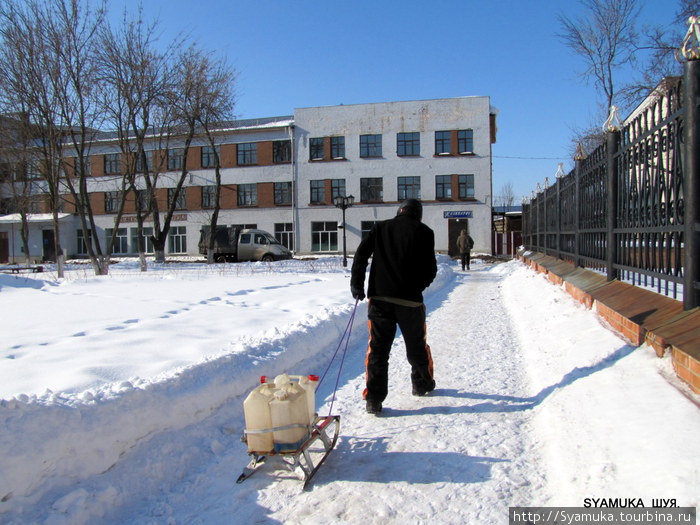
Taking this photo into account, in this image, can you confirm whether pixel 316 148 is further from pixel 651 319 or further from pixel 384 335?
pixel 651 319

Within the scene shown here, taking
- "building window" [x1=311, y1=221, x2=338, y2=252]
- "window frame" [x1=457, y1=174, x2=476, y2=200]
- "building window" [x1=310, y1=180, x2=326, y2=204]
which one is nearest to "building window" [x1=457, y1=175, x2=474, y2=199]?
"window frame" [x1=457, y1=174, x2=476, y2=200]

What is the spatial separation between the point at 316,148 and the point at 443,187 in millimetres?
10401

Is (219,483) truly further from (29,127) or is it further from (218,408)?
(29,127)

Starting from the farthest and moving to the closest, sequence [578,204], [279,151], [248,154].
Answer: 1. [248,154]
2. [279,151]
3. [578,204]

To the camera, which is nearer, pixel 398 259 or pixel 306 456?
pixel 306 456

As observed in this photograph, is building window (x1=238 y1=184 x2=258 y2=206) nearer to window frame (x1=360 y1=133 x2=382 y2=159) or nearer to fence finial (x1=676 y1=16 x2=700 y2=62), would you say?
window frame (x1=360 y1=133 x2=382 y2=159)

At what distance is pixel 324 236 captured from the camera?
3991 centimetres

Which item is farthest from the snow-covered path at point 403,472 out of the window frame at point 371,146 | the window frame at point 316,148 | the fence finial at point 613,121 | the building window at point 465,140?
the window frame at point 316,148

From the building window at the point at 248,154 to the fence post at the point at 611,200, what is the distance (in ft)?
122

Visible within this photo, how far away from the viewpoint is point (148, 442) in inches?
139

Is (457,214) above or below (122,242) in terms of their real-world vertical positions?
above

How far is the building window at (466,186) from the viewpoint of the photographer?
37531mm

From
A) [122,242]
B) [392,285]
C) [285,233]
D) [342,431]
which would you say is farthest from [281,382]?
[122,242]

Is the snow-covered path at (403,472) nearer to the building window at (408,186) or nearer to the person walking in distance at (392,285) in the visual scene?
the person walking in distance at (392,285)
